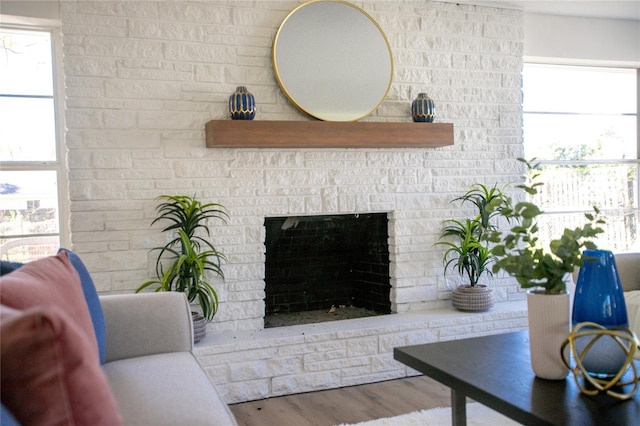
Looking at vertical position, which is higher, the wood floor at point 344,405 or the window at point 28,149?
the window at point 28,149

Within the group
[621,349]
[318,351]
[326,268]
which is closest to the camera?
[621,349]

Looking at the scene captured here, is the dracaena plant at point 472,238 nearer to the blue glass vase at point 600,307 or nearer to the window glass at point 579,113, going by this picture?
the window glass at point 579,113

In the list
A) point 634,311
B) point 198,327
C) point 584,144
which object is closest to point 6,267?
point 198,327

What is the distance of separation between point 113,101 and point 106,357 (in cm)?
159

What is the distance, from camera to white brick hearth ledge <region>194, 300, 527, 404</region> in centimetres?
322

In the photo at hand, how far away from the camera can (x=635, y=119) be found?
491cm

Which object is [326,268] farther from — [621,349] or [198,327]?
[621,349]

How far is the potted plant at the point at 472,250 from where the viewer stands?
382 cm

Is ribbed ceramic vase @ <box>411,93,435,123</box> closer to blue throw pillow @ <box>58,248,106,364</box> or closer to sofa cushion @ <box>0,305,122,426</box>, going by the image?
blue throw pillow @ <box>58,248,106,364</box>

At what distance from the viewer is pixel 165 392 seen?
1.67m

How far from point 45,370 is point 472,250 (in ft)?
10.6

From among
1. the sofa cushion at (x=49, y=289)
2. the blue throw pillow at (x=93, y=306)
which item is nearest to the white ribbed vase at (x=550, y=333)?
the sofa cushion at (x=49, y=289)

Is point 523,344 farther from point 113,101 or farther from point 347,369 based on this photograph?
point 113,101

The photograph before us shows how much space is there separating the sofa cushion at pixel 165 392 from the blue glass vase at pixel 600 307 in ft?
3.29
